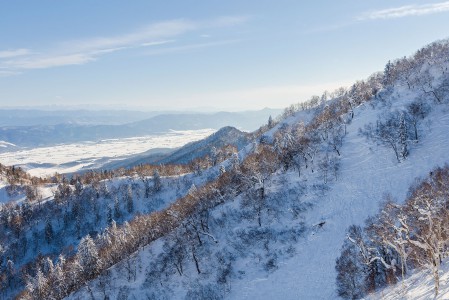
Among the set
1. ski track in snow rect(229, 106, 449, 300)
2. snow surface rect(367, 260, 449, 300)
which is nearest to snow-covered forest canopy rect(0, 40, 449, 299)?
ski track in snow rect(229, 106, 449, 300)

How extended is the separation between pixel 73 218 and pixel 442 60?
203 meters

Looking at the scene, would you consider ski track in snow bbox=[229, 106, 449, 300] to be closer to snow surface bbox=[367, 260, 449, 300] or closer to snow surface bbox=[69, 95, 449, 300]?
snow surface bbox=[69, 95, 449, 300]

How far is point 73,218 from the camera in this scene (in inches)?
7805

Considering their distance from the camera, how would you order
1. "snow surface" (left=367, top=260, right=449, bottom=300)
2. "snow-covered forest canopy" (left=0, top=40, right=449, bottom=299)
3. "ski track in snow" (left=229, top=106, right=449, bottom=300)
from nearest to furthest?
1. "snow surface" (left=367, top=260, right=449, bottom=300)
2. "snow-covered forest canopy" (left=0, top=40, right=449, bottom=299)
3. "ski track in snow" (left=229, top=106, right=449, bottom=300)

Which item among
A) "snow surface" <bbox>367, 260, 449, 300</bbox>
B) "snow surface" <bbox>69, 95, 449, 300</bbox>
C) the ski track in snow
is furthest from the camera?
"snow surface" <bbox>69, 95, 449, 300</bbox>

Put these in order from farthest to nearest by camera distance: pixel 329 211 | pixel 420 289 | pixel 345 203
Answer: pixel 345 203, pixel 329 211, pixel 420 289

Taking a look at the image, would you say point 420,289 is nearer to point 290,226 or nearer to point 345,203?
point 290,226

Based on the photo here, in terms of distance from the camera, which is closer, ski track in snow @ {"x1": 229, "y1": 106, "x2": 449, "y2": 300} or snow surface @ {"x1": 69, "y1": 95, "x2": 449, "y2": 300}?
ski track in snow @ {"x1": 229, "y1": 106, "x2": 449, "y2": 300}

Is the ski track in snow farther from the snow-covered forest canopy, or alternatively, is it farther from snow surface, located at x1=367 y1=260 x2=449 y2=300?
snow surface, located at x1=367 y1=260 x2=449 y2=300

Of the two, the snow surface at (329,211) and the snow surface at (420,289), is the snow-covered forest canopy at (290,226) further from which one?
the snow surface at (420,289)

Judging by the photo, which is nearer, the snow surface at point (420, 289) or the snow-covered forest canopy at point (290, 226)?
the snow surface at point (420, 289)

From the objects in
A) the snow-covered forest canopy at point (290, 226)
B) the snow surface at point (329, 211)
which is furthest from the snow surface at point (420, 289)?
the snow surface at point (329, 211)

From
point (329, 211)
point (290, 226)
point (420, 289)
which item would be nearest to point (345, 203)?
point (329, 211)

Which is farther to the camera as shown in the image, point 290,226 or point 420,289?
point 290,226
